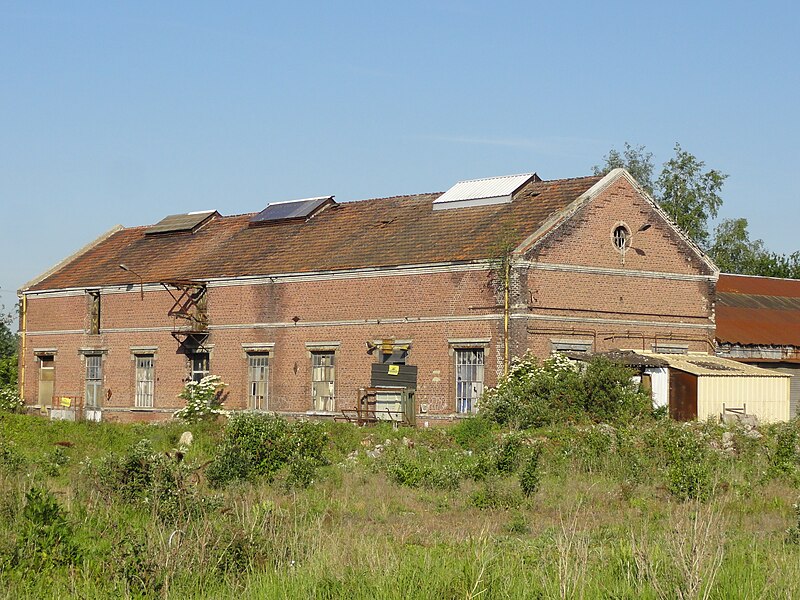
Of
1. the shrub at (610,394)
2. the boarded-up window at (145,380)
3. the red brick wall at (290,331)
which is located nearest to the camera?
the shrub at (610,394)

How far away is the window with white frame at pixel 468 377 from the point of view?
103 feet

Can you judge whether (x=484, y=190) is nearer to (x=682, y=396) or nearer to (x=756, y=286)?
(x=682, y=396)

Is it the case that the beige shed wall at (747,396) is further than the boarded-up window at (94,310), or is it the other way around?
the boarded-up window at (94,310)

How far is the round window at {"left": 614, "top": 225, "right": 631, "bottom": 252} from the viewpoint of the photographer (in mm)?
33281

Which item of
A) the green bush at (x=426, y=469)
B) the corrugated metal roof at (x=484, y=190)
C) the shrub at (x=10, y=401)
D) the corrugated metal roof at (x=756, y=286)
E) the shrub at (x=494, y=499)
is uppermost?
the corrugated metal roof at (x=484, y=190)

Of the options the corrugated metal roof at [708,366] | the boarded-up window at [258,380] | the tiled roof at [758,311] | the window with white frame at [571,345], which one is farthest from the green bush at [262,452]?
the tiled roof at [758,311]

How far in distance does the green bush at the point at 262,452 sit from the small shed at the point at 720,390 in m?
10.6

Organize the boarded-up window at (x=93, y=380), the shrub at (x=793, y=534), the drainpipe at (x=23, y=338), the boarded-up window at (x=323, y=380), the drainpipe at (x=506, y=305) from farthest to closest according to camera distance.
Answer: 1. the drainpipe at (x=23, y=338)
2. the boarded-up window at (x=93, y=380)
3. the boarded-up window at (x=323, y=380)
4. the drainpipe at (x=506, y=305)
5. the shrub at (x=793, y=534)

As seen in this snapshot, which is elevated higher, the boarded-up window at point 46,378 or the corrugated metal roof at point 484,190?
the corrugated metal roof at point 484,190

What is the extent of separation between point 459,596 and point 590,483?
9407mm

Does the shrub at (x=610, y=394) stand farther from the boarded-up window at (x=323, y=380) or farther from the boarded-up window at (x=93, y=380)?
the boarded-up window at (x=93, y=380)

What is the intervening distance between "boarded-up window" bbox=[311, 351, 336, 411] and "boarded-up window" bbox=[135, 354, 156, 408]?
6.69 metres

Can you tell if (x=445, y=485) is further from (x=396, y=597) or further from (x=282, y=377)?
(x=282, y=377)

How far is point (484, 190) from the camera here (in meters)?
35.4
